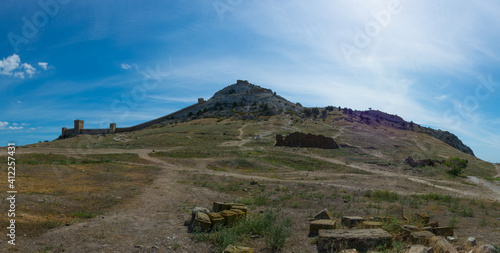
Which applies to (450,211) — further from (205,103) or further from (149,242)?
(205,103)

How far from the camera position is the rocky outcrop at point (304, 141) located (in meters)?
44.4

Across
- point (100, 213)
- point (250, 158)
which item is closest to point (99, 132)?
point (250, 158)

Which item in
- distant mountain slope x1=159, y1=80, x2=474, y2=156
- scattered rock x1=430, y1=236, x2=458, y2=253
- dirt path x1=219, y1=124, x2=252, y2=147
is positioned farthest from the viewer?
distant mountain slope x1=159, y1=80, x2=474, y2=156

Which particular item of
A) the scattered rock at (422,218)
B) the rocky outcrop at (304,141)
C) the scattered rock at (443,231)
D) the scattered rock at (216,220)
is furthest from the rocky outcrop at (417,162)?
the scattered rock at (216,220)

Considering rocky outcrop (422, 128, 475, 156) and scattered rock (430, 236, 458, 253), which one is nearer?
scattered rock (430, 236, 458, 253)

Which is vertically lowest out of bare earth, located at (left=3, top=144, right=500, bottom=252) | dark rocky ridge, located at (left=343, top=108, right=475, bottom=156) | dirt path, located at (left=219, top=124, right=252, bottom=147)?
bare earth, located at (left=3, top=144, right=500, bottom=252)

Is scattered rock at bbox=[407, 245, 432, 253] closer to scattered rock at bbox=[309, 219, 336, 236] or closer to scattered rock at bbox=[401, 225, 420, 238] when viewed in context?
scattered rock at bbox=[401, 225, 420, 238]

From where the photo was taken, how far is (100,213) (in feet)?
31.2

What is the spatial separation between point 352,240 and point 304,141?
3868 centimetres

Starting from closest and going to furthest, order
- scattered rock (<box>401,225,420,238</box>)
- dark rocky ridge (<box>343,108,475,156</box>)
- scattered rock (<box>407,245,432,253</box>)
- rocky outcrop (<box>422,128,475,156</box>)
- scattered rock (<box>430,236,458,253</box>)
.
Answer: scattered rock (<box>407,245,432,253</box>) → scattered rock (<box>430,236,458,253</box>) → scattered rock (<box>401,225,420,238</box>) → dark rocky ridge (<box>343,108,475,156</box>) → rocky outcrop (<box>422,128,475,156</box>)

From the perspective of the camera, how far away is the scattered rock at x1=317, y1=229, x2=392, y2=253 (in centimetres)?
659

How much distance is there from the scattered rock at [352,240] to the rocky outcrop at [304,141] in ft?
123

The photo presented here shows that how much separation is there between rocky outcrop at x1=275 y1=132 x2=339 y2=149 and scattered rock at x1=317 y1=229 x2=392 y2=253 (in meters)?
37.4

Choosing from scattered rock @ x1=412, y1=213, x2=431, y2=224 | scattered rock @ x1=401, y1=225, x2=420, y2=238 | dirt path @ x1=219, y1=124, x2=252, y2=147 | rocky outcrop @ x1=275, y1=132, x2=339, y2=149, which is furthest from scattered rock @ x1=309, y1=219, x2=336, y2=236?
rocky outcrop @ x1=275, y1=132, x2=339, y2=149
